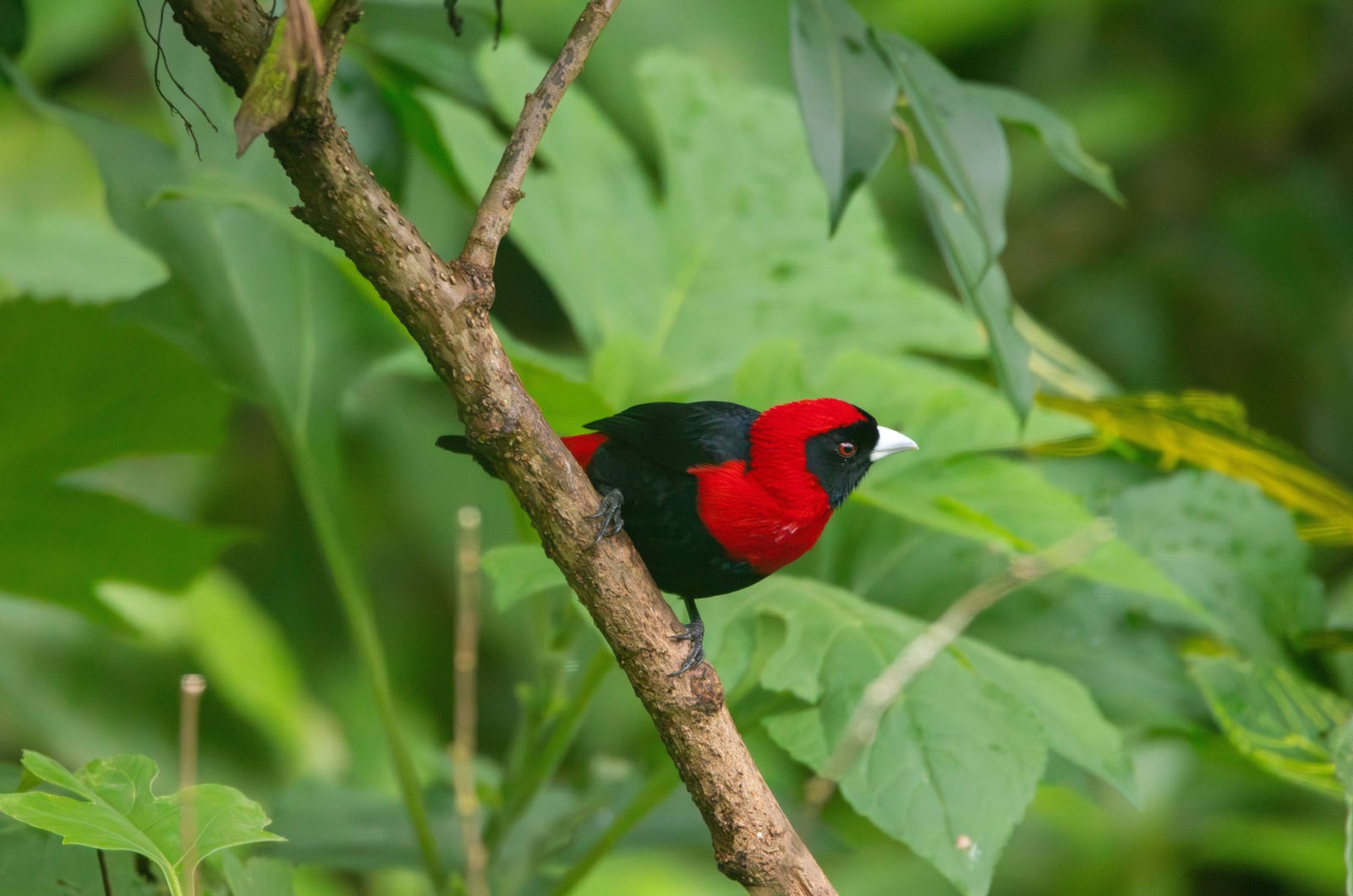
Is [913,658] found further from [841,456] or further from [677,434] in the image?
[677,434]

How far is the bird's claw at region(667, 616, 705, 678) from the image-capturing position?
3.80 ft

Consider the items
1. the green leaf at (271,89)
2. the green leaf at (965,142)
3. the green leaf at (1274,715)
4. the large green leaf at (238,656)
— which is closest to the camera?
the green leaf at (271,89)

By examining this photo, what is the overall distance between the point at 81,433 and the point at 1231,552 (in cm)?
179

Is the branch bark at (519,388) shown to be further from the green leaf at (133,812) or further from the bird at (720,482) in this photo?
the green leaf at (133,812)

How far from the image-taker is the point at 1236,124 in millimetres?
3916

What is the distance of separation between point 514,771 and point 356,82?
1.11 metres

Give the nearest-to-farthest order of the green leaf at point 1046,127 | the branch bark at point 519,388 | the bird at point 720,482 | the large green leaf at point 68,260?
the branch bark at point 519,388 < the bird at point 720,482 < the green leaf at point 1046,127 < the large green leaf at point 68,260

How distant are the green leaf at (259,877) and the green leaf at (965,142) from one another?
96 cm

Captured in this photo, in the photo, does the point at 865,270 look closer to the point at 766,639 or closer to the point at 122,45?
the point at 766,639

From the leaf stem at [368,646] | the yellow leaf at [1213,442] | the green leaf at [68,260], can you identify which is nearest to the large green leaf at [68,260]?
the green leaf at [68,260]

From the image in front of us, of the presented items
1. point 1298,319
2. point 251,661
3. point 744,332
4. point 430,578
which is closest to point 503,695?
point 430,578

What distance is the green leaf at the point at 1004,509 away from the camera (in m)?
1.58

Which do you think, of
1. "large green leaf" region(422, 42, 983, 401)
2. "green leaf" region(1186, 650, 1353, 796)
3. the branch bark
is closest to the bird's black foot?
the branch bark

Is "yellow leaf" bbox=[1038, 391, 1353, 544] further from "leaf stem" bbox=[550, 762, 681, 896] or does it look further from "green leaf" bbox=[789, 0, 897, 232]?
"leaf stem" bbox=[550, 762, 681, 896]
